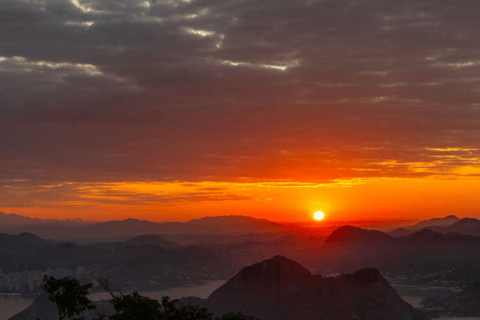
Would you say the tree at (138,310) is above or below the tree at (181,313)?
above

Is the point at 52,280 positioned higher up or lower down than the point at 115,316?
higher up

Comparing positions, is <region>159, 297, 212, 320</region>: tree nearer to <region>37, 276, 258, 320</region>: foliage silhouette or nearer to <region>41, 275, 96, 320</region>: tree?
<region>37, 276, 258, 320</region>: foliage silhouette

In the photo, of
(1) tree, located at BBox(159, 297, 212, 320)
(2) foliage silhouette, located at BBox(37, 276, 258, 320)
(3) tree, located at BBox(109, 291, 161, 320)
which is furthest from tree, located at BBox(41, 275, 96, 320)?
(1) tree, located at BBox(159, 297, 212, 320)

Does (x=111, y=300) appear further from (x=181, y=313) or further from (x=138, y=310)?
(x=181, y=313)

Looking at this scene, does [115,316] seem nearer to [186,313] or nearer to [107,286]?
[107,286]

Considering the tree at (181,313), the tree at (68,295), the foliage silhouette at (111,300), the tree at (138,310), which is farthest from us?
the tree at (181,313)

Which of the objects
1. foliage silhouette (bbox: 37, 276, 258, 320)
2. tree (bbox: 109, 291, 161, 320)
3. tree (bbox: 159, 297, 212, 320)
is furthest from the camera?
tree (bbox: 159, 297, 212, 320)

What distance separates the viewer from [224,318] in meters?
67.8

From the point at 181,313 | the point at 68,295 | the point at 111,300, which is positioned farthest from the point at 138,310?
the point at 68,295

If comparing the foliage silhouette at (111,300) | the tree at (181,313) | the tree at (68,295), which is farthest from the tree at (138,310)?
the tree at (68,295)

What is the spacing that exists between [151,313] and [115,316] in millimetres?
4651

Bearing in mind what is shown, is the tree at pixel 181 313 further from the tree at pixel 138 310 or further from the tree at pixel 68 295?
the tree at pixel 68 295

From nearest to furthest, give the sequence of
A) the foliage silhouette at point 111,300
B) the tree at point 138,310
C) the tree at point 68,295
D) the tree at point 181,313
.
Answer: the tree at point 138,310 < the foliage silhouette at point 111,300 < the tree at point 68,295 < the tree at point 181,313

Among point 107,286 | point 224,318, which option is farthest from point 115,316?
point 224,318
